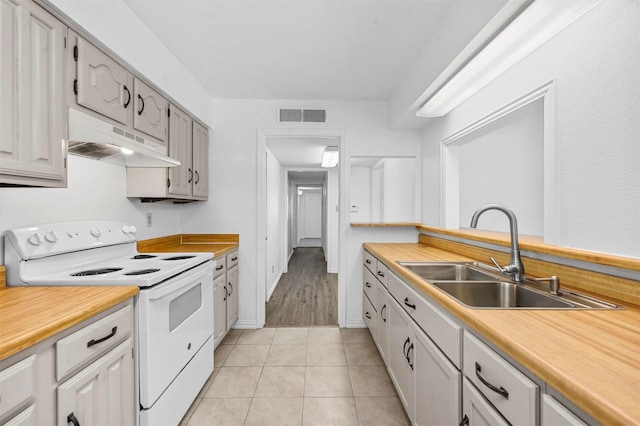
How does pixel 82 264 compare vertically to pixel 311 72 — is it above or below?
below

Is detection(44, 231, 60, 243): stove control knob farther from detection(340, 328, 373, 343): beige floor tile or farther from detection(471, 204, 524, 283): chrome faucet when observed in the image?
detection(340, 328, 373, 343): beige floor tile

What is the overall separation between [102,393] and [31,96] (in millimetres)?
1237

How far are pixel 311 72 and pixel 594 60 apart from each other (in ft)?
6.24

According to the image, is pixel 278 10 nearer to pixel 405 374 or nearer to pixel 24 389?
pixel 24 389

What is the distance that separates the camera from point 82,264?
1.64m

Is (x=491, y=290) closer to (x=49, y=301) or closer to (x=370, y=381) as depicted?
(x=370, y=381)

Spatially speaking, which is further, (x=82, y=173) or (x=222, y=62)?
(x=222, y=62)

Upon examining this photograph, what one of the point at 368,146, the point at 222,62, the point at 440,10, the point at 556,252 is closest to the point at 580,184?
the point at 556,252

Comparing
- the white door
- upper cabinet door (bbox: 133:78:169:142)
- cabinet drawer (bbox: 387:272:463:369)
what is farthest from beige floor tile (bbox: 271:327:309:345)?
the white door

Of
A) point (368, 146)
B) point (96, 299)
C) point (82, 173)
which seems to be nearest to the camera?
point (96, 299)

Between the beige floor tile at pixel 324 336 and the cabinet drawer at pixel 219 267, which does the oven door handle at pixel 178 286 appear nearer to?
the cabinet drawer at pixel 219 267

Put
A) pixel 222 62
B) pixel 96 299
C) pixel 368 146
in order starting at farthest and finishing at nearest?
pixel 368 146
pixel 222 62
pixel 96 299

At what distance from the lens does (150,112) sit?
6.57 ft

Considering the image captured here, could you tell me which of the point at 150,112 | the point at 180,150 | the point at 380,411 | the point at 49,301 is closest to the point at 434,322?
the point at 380,411
